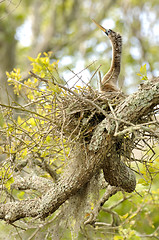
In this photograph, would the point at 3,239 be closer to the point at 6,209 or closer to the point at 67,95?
the point at 6,209

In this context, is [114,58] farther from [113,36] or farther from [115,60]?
[113,36]

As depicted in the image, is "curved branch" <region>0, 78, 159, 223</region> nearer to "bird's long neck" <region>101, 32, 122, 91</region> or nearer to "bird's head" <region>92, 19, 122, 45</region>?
"bird's long neck" <region>101, 32, 122, 91</region>

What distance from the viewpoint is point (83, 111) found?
55.4 inches

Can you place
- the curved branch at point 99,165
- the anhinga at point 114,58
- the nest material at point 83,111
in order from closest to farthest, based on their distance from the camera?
the curved branch at point 99,165
the nest material at point 83,111
the anhinga at point 114,58

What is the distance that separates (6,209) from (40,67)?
0.83m

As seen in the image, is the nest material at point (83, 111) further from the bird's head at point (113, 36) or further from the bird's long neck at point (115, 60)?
the bird's head at point (113, 36)

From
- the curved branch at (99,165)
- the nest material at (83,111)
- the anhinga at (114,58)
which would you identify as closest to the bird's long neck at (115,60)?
the anhinga at (114,58)

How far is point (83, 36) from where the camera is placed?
20.3 feet

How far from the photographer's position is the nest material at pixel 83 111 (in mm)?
1410

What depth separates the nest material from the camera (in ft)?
4.63

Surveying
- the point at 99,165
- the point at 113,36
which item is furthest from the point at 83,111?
the point at 113,36

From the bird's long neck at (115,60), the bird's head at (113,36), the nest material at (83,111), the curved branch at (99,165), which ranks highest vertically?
the bird's head at (113,36)

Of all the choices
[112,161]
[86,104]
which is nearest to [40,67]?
[86,104]

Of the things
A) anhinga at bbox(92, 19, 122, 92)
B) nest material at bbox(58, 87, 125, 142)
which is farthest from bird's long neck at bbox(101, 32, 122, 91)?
nest material at bbox(58, 87, 125, 142)
